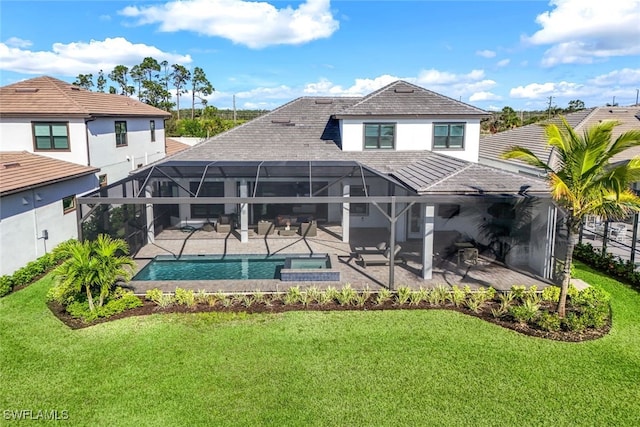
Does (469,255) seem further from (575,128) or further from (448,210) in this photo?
(575,128)

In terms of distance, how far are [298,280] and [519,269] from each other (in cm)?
820

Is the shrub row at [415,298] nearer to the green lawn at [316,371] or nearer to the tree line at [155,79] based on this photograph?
the green lawn at [316,371]

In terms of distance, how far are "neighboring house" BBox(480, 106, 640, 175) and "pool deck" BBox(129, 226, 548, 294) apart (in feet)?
25.9

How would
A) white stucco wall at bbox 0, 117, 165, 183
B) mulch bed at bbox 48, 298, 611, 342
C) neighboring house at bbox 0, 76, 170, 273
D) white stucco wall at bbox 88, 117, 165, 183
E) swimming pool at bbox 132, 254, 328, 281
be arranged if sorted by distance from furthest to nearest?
white stucco wall at bbox 88, 117, 165, 183, white stucco wall at bbox 0, 117, 165, 183, swimming pool at bbox 132, 254, 328, 281, neighboring house at bbox 0, 76, 170, 273, mulch bed at bbox 48, 298, 611, 342

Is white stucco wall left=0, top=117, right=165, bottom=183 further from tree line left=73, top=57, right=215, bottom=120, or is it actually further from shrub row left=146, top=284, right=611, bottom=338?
tree line left=73, top=57, right=215, bottom=120

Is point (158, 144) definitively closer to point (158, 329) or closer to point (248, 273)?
point (248, 273)

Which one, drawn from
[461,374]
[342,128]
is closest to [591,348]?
[461,374]

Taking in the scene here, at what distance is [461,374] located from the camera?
360 inches

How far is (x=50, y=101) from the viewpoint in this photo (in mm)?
21047

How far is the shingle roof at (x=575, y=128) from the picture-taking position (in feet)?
71.4

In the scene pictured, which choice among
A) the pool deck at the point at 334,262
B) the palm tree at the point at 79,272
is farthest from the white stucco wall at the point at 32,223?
the palm tree at the point at 79,272

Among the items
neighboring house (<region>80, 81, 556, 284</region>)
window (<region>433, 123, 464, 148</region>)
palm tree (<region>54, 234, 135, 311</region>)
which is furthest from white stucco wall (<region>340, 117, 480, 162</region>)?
palm tree (<region>54, 234, 135, 311</region>)

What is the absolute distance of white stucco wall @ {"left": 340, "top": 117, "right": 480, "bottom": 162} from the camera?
2145 centimetres

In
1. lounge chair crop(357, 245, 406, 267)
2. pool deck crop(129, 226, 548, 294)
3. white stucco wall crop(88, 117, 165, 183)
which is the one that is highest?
white stucco wall crop(88, 117, 165, 183)
